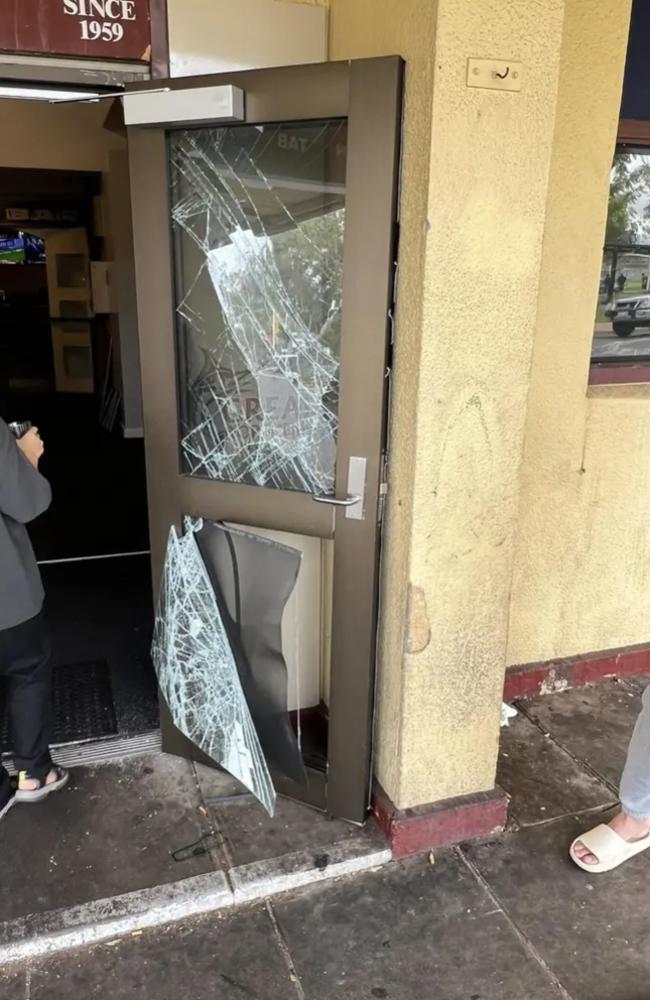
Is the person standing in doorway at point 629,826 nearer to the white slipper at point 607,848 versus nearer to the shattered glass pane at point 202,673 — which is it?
the white slipper at point 607,848

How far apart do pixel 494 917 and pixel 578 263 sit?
214 cm

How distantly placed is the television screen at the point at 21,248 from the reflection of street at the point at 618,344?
1264 centimetres

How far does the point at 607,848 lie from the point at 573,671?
997 mm

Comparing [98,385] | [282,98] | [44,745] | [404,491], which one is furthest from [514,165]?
[98,385]

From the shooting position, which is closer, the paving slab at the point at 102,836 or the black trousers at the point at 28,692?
the paving slab at the point at 102,836

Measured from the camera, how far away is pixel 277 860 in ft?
7.67

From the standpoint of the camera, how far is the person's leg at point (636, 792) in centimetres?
231

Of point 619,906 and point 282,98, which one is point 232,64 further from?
point 619,906

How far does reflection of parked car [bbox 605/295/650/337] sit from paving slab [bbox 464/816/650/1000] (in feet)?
5.89

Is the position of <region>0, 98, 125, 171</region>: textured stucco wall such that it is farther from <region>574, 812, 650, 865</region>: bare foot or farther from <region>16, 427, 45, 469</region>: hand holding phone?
<region>574, 812, 650, 865</region>: bare foot

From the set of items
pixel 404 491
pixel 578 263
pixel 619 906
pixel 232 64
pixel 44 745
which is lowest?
pixel 619 906

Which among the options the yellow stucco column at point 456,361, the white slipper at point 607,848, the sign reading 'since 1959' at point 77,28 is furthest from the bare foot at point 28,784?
the sign reading 'since 1959' at point 77,28

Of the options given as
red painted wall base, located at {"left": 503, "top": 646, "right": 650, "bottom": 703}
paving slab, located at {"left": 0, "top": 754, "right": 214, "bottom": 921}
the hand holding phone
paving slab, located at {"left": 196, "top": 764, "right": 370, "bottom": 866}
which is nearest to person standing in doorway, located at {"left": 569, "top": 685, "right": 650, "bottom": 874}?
paving slab, located at {"left": 196, "top": 764, "right": 370, "bottom": 866}

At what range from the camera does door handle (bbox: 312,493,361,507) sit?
2.22 metres
